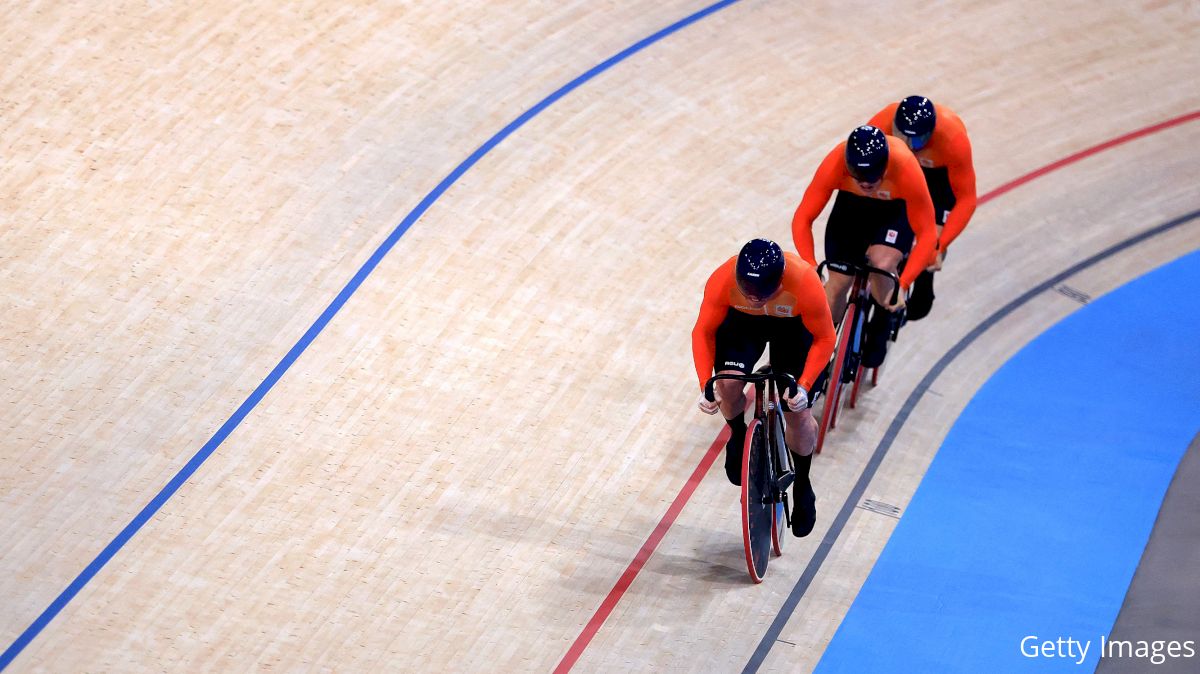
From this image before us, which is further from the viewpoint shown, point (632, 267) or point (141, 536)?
point (632, 267)

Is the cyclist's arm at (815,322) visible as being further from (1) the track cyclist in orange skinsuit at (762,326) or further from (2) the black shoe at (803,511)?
(2) the black shoe at (803,511)

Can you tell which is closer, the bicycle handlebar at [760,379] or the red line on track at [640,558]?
the bicycle handlebar at [760,379]

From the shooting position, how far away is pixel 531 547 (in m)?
4.50

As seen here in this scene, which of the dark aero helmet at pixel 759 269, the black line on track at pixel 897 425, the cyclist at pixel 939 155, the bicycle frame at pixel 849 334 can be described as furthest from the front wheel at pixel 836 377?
the dark aero helmet at pixel 759 269

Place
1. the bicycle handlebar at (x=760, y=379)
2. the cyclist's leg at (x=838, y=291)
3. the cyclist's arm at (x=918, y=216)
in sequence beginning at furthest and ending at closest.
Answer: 1. the cyclist's leg at (x=838, y=291)
2. the cyclist's arm at (x=918, y=216)
3. the bicycle handlebar at (x=760, y=379)

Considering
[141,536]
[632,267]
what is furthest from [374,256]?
[141,536]

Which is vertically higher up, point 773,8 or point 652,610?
point 773,8

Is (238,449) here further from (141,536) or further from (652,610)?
(652,610)

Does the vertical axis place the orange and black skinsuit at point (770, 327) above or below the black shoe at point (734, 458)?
above

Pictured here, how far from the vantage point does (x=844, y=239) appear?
4.87 metres

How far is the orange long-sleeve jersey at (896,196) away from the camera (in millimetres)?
4602

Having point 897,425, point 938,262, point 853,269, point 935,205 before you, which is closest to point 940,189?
point 935,205

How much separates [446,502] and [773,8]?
416 cm

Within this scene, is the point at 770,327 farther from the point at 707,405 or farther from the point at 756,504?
the point at 756,504
